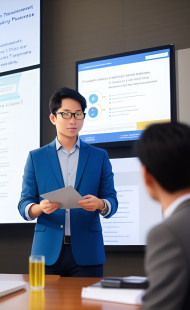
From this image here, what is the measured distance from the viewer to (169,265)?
0.76 metres

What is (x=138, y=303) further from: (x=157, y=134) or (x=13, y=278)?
(x=13, y=278)

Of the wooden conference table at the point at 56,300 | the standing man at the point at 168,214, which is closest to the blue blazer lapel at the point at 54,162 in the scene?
the wooden conference table at the point at 56,300

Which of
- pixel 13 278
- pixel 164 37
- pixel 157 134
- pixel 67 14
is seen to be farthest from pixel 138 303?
pixel 67 14

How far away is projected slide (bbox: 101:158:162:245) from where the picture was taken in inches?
114

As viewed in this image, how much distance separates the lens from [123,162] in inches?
118

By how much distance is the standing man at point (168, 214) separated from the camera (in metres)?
0.76

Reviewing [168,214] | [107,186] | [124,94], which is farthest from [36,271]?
[124,94]

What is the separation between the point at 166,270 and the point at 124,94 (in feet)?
7.88

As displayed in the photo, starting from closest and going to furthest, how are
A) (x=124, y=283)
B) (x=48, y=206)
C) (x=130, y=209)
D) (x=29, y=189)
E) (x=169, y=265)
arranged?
1. (x=169, y=265)
2. (x=124, y=283)
3. (x=48, y=206)
4. (x=29, y=189)
5. (x=130, y=209)

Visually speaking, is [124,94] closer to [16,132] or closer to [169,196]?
[16,132]

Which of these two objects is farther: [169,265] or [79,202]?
[79,202]

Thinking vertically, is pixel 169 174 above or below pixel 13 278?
above

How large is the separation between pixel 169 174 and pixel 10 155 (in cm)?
274

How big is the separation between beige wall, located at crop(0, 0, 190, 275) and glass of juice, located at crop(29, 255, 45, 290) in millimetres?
1649
